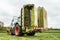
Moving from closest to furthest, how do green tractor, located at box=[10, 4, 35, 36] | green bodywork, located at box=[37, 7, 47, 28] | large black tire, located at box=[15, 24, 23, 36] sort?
green bodywork, located at box=[37, 7, 47, 28], green tractor, located at box=[10, 4, 35, 36], large black tire, located at box=[15, 24, 23, 36]

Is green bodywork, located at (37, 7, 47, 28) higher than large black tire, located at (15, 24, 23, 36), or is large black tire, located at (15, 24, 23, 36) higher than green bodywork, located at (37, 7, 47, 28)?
green bodywork, located at (37, 7, 47, 28)

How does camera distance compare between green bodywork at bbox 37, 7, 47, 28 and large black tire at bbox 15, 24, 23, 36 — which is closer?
green bodywork at bbox 37, 7, 47, 28

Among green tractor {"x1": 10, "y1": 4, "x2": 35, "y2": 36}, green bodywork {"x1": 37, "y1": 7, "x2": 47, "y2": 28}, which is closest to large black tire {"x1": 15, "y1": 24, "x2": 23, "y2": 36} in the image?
green tractor {"x1": 10, "y1": 4, "x2": 35, "y2": 36}

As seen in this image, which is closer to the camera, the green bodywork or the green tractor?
the green bodywork

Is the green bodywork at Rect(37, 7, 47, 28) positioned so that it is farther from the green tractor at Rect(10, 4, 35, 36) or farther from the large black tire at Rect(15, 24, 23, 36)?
the large black tire at Rect(15, 24, 23, 36)

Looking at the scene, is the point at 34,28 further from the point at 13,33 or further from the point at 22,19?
the point at 13,33

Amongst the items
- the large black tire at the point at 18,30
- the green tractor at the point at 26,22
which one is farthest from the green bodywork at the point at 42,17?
the large black tire at the point at 18,30

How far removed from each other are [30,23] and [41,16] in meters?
1.65

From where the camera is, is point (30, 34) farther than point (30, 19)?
Yes

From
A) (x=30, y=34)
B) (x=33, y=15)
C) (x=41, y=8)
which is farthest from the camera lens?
(x=30, y=34)

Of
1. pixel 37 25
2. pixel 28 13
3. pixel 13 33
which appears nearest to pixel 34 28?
pixel 37 25

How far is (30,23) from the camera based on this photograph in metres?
20.2

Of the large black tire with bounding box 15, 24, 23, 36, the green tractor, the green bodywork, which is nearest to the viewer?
the green bodywork

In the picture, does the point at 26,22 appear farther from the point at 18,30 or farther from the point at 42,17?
the point at 42,17
